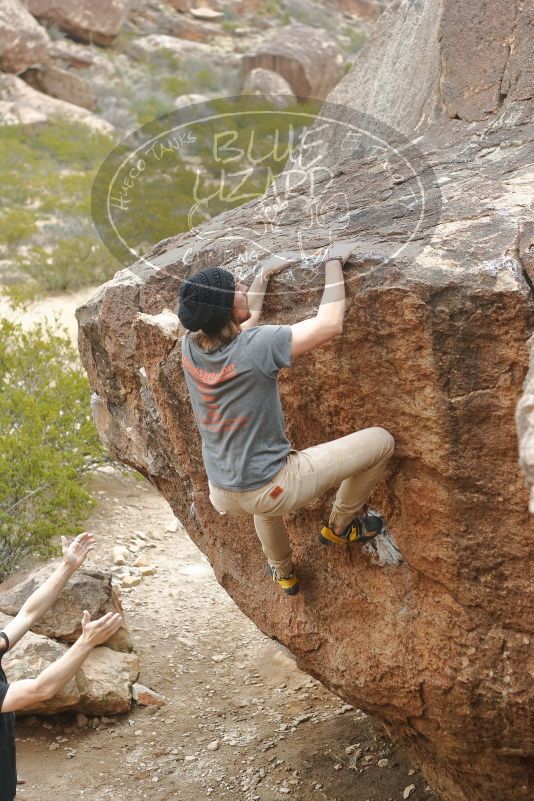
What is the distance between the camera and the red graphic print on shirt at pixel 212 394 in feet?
9.75

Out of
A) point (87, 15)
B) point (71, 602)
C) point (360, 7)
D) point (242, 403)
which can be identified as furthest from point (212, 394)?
point (360, 7)

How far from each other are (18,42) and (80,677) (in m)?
20.6

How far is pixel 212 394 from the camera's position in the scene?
3.02m

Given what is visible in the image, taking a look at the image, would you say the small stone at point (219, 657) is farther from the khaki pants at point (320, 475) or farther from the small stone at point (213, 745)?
the khaki pants at point (320, 475)

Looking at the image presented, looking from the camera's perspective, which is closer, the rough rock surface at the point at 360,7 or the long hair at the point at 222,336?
the long hair at the point at 222,336

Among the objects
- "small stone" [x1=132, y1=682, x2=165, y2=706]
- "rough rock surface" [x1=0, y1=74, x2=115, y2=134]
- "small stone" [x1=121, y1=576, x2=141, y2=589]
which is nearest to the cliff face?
"small stone" [x1=132, y1=682, x2=165, y2=706]

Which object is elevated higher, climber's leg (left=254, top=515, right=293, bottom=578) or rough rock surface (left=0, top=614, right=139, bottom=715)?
climber's leg (left=254, top=515, right=293, bottom=578)

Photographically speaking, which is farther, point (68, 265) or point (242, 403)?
point (68, 265)

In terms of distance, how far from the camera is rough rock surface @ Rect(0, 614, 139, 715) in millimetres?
5094

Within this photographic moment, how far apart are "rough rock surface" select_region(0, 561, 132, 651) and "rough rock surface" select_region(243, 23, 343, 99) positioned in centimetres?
1888

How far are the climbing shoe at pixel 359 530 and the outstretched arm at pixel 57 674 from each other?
80 centimetres

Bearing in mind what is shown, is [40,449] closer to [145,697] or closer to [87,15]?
[145,697]

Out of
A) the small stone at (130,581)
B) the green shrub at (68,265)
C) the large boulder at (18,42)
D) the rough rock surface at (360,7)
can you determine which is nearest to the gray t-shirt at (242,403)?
the small stone at (130,581)

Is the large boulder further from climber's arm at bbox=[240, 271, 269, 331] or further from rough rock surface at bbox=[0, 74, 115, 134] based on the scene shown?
climber's arm at bbox=[240, 271, 269, 331]
